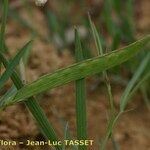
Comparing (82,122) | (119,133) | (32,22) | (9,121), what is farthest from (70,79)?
(32,22)

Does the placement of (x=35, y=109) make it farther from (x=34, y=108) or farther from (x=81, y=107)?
(x=81, y=107)

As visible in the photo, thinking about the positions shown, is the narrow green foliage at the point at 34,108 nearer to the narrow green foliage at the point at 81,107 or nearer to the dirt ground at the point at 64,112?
the narrow green foliage at the point at 81,107

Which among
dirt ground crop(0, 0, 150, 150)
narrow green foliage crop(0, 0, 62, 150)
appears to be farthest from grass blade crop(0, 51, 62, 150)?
dirt ground crop(0, 0, 150, 150)

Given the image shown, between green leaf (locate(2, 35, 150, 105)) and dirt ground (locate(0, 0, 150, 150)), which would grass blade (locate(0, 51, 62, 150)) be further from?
dirt ground (locate(0, 0, 150, 150))

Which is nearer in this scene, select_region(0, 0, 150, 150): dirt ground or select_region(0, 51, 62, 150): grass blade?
select_region(0, 51, 62, 150): grass blade

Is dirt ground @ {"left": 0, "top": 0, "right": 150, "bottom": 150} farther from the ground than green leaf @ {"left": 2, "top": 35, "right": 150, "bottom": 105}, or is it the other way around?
green leaf @ {"left": 2, "top": 35, "right": 150, "bottom": 105}

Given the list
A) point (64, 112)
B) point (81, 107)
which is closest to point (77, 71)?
point (81, 107)

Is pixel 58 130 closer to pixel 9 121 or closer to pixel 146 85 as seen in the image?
pixel 9 121
